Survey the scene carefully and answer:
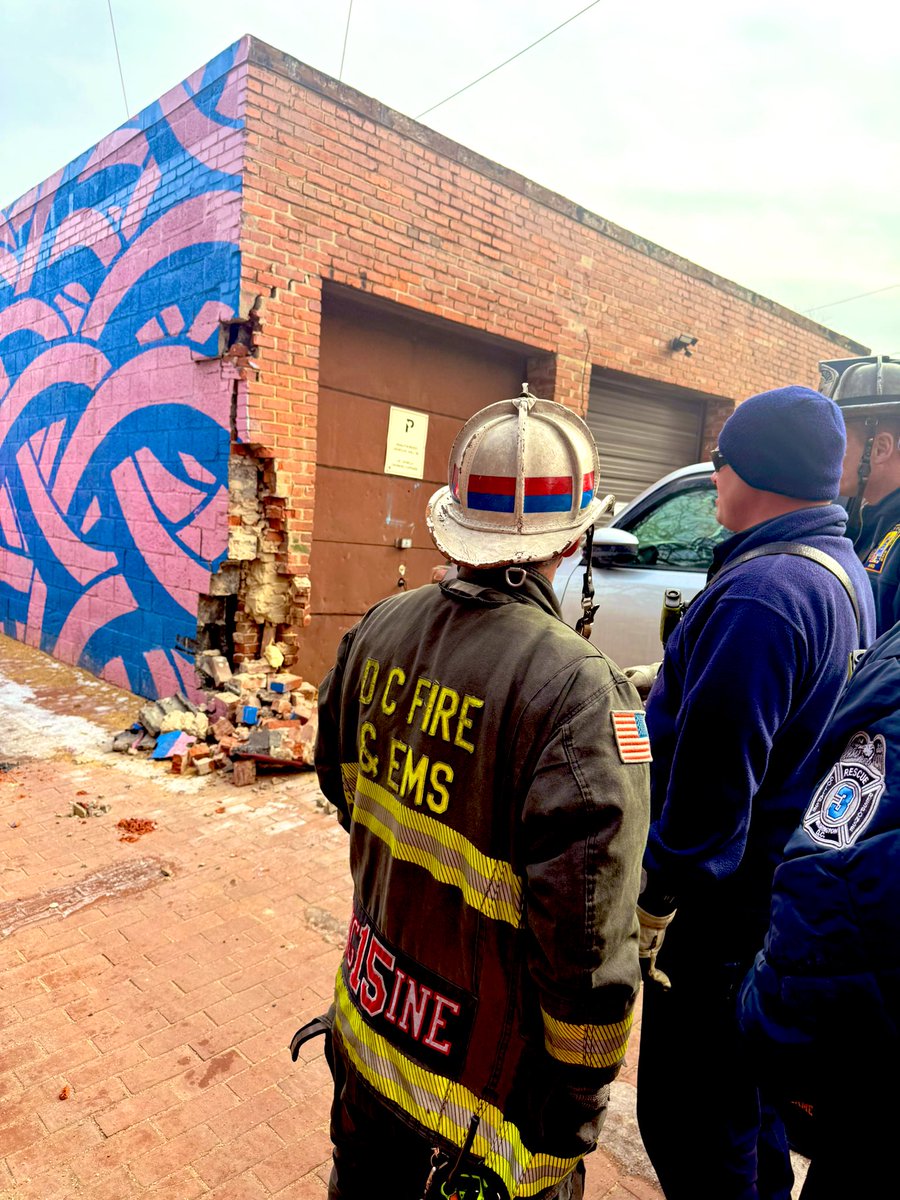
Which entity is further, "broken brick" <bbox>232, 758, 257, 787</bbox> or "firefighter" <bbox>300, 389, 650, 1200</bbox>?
"broken brick" <bbox>232, 758, 257, 787</bbox>

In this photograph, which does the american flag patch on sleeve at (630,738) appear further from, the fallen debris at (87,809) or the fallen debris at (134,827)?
the fallen debris at (87,809)

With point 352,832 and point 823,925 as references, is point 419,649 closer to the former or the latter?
point 352,832

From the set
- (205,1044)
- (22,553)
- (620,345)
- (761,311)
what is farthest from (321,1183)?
(761,311)

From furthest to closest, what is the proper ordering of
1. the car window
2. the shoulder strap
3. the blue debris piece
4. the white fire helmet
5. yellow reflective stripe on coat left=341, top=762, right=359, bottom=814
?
the blue debris piece, the car window, the shoulder strap, yellow reflective stripe on coat left=341, top=762, right=359, bottom=814, the white fire helmet

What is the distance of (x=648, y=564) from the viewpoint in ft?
16.2

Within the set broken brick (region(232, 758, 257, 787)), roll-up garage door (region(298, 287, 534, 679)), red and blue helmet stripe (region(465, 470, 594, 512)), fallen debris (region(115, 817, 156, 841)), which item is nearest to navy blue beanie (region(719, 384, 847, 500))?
red and blue helmet stripe (region(465, 470, 594, 512))

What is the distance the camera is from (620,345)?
8422mm

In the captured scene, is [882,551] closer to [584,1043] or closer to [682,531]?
[584,1043]

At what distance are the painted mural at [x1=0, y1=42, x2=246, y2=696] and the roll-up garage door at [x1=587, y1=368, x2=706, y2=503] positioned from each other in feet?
14.6

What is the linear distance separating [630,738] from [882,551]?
172 centimetres

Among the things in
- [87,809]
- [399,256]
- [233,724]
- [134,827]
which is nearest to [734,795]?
[134,827]

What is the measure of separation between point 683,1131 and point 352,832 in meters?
1.08

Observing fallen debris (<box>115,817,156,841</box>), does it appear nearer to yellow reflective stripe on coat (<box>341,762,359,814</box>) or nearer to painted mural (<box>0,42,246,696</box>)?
painted mural (<box>0,42,246,696</box>)

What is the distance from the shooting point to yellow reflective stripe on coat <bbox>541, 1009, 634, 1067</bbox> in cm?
124
